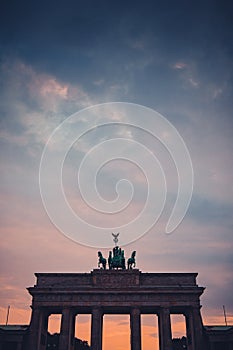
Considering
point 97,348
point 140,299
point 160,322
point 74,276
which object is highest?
point 74,276

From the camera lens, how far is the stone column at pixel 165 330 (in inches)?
2175

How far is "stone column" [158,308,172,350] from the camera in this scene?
5525cm

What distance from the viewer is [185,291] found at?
59000 millimetres

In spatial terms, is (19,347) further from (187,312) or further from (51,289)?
(187,312)

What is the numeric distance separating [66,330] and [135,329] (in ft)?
38.5

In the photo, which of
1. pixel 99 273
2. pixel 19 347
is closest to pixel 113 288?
pixel 99 273

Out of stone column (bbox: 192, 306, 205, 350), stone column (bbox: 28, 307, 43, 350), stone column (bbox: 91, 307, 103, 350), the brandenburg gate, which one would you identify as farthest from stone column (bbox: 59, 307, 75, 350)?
stone column (bbox: 192, 306, 205, 350)

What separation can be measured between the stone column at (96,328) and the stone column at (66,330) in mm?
4147

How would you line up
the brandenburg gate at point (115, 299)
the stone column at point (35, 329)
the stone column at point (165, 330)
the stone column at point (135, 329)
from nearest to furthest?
the stone column at point (135, 329)
the stone column at point (165, 330)
the stone column at point (35, 329)
the brandenburg gate at point (115, 299)

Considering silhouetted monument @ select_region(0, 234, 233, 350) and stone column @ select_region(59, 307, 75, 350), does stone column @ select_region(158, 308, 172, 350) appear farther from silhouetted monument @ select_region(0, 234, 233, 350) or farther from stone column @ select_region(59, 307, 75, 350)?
stone column @ select_region(59, 307, 75, 350)

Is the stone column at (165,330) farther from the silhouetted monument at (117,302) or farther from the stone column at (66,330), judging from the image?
the stone column at (66,330)

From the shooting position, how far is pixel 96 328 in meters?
56.8

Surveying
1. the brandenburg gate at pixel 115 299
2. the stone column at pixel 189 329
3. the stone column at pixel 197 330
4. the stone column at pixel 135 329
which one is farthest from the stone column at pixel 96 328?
the stone column at pixel 197 330

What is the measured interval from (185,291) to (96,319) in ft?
53.0
